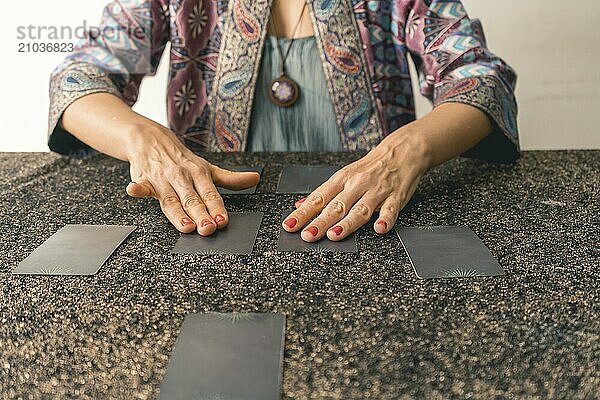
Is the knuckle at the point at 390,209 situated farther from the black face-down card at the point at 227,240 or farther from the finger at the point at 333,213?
the black face-down card at the point at 227,240

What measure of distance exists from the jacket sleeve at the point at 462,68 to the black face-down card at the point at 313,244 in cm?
44

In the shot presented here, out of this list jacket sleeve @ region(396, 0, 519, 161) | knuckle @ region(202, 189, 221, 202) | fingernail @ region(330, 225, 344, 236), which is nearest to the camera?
fingernail @ region(330, 225, 344, 236)

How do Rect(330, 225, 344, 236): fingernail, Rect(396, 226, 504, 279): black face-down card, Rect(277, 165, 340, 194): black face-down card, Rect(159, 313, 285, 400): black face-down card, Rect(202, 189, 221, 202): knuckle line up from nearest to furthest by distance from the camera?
Rect(159, 313, 285, 400): black face-down card → Rect(396, 226, 504, 279): black face-down card → Rect(330, 225, 344, 236): fingernail → Rect(202, 189, 221, 202): knuckle → Rect(277, 165, 340, 194): black face-down card

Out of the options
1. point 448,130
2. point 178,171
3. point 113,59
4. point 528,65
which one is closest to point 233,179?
point 178,171

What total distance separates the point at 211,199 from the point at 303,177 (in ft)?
0.66

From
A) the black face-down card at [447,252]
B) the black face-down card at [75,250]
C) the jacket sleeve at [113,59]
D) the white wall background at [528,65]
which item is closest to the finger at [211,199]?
the black face-down card at [75,250]

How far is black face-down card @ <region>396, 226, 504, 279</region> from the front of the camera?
2.25 feet

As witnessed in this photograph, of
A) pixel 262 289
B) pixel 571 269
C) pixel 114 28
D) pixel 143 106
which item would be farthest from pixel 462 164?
pixel 143 106

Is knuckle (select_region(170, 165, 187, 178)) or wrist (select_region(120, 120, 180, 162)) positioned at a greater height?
wrist (select_region(120, 120, 180, 162))

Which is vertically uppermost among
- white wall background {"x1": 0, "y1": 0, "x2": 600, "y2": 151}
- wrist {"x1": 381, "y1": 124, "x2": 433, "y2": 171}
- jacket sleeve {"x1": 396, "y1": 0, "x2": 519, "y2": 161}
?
jacket sleeve {"x1": 396, "y1": 0, "x2": 519, "y2": 161}

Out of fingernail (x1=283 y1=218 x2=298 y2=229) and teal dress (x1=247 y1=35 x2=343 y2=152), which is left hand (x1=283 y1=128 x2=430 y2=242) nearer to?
fingernail (x1=283 y1=218 x2=298 y2=229)

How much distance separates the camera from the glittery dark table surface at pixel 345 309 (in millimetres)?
516

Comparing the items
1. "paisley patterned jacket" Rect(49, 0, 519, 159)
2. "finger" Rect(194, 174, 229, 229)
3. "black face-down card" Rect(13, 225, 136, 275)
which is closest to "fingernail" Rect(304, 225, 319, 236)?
"finger" Rect(194, 174, 229, 229)

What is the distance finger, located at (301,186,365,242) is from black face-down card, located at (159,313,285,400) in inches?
8.0
